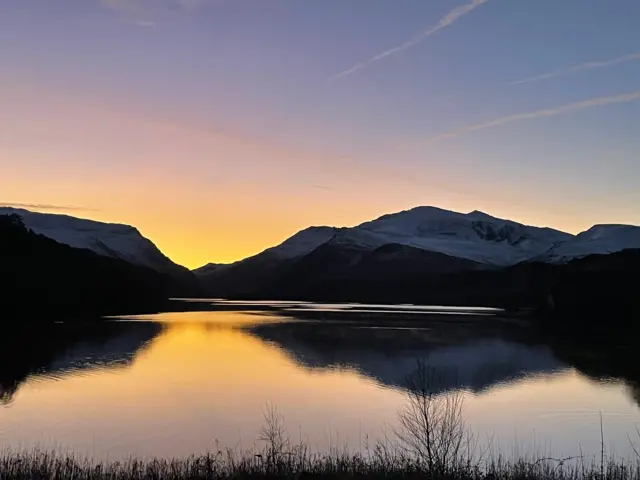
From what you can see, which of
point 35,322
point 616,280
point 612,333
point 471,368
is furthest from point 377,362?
point 616,280

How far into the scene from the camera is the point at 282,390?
2478 cm

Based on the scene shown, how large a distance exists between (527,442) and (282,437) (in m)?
5.81

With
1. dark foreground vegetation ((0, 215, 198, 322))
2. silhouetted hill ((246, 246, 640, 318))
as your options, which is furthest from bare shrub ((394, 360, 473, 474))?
silhouetted hill ((246, 246, 640, 318))

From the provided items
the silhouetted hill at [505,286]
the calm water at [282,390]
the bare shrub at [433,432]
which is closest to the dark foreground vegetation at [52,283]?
the calm water at [282,390]

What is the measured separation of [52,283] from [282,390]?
4814cm

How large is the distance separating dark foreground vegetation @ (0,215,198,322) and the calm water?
14.8 m

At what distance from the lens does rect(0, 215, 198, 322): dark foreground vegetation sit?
5838cm

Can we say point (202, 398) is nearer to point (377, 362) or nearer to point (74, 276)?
point (377, 362)

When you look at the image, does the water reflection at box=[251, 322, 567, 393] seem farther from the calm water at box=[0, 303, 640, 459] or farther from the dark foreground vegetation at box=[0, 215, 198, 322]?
the dark foreground vegetation at box=[0, 215, 198, 322]

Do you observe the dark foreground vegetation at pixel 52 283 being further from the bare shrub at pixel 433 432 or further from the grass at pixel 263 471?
the grass at pixel 263 471

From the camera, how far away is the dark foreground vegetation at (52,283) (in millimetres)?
58375

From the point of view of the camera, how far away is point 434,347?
40688 millimetres

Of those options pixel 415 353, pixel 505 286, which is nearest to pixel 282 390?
pixel 415 353

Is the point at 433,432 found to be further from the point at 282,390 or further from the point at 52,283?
the point at 52,283
